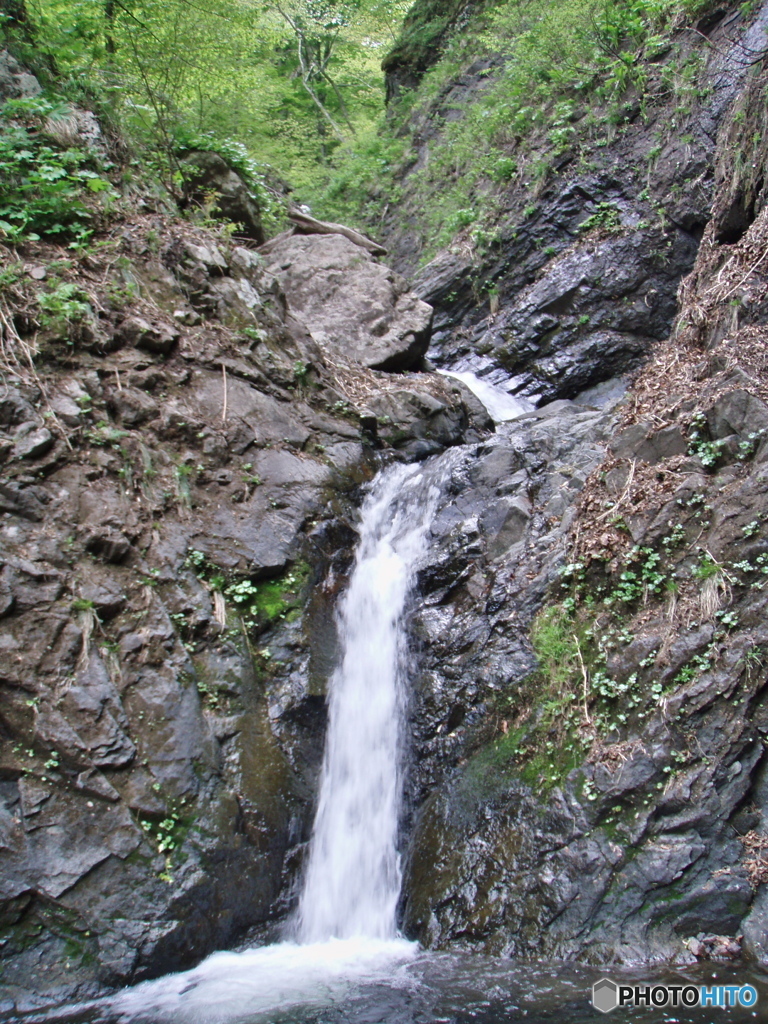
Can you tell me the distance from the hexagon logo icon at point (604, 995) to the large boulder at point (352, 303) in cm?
829

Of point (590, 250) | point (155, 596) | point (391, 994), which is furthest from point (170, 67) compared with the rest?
point (391, 994)

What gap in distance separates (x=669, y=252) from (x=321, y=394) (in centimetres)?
743

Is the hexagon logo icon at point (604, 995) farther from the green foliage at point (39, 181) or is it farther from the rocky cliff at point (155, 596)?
the green foliage at point (39, 181)

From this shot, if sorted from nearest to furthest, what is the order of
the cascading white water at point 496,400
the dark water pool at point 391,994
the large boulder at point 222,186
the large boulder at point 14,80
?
1. the dark water pool at point 391,994
2. the large boulder at point 14,80
3. the large boulder at point 222,186
4. the cascading white water at point 496,400

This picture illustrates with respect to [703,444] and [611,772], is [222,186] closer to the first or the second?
[703,444]

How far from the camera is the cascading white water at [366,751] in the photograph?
5004mm

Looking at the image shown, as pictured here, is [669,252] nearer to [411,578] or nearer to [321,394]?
[321,394]

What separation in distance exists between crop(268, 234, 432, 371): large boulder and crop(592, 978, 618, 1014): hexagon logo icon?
829 cm

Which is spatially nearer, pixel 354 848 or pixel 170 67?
pixel 354 848

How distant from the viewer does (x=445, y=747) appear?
5531 mm

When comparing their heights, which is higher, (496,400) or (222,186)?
(222,186)

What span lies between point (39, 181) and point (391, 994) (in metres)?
7.69

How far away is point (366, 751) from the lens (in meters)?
5.73

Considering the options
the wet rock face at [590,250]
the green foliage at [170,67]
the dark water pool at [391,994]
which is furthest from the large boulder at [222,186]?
the dark water pool at [391,994]
